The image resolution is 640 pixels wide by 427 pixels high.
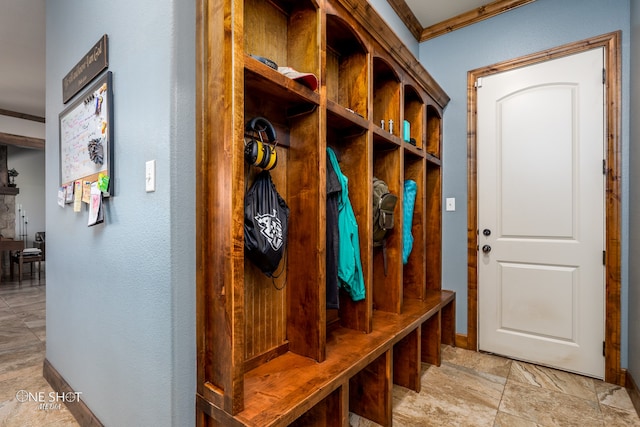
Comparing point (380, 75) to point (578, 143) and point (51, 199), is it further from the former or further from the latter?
point (51, 199)

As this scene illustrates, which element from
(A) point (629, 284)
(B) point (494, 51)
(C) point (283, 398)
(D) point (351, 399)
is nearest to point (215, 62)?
(C) point (283, 398)

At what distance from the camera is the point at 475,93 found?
9.26 ft

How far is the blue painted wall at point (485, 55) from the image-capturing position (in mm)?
2256

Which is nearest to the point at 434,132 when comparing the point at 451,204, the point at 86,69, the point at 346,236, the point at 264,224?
the point at 451,204

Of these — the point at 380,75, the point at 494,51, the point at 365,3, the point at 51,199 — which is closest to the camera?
the point at 365,3

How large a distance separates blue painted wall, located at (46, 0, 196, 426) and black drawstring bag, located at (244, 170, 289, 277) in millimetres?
221

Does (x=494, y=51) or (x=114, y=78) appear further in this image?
(x=494, y=51)

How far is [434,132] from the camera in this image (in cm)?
300

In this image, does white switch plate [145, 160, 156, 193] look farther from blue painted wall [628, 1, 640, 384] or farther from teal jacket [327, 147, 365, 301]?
blue painted wall [628, 1, 640, 384]

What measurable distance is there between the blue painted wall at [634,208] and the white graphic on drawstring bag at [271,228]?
7.30ft

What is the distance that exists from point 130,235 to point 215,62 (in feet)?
2.65

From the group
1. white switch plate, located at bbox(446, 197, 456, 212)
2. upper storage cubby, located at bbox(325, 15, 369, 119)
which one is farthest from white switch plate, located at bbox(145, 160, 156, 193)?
white switch plate, located at bbox(446, 197, 456, 212)

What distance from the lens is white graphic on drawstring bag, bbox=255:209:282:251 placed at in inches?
52.0

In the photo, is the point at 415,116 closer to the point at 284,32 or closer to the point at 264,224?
the point at 284,32
